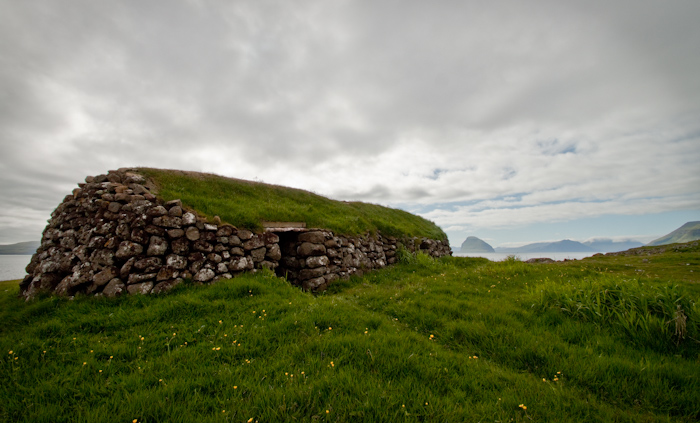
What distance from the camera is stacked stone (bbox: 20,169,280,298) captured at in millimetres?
8234

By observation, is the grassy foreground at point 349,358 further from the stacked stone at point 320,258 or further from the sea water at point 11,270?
the sea water at point 11,270

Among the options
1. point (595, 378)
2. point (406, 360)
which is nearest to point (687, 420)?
point (595, 378)

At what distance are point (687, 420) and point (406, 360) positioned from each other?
370 cm

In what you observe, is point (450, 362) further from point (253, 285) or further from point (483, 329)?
point (253, 285)

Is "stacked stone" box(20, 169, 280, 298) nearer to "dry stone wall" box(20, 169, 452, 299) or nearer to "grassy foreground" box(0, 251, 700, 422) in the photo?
"dry stone wall" box(20, 169, 452, 299)

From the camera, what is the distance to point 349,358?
16.3 feet

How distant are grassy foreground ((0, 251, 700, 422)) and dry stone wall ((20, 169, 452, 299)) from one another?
721 millimetres

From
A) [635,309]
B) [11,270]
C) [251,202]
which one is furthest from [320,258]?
[11,270]

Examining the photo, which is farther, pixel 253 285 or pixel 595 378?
pixel 253 285

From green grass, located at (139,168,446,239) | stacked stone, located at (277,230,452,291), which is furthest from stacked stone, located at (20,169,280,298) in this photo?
stacked stone, located at (277,230,452,291)

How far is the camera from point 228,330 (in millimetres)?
5949

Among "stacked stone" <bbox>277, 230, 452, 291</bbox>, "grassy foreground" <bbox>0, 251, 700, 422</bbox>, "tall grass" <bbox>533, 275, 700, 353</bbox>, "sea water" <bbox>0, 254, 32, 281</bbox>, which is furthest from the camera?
"sea water" <bbox>0, 254, 32, 281</bbox>

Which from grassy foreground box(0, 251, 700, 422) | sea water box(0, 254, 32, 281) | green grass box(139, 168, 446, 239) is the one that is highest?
green grass box(139, 168, 446, 239)

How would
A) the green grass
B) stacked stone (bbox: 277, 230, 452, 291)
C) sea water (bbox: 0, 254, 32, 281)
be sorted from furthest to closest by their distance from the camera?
sea water (bbox: 0, 254, 32, 281)
stacked stone (bbox: 277, 230, 452, 291)
the green grass
